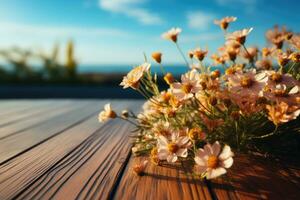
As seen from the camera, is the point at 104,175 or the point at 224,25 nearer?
the point at 104,175

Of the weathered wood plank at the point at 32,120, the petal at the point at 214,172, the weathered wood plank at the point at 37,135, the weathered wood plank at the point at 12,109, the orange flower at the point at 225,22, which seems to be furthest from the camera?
the weathered wood plank at the point at 12,109

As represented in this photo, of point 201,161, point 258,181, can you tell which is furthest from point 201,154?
point 258,181

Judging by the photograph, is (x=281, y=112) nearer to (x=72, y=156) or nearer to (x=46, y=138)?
(x=72, y=156)

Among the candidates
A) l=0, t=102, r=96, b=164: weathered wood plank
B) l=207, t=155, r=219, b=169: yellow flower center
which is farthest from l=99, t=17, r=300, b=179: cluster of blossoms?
l=0, t=102, r=96, b=164: weathered wood plank

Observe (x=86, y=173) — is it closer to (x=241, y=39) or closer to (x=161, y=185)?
(x=161, y=185)

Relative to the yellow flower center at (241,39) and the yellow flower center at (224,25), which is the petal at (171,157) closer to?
the yellow flower center at (241,39)

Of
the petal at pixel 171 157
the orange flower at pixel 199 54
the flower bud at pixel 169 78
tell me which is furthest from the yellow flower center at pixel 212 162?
the orange flower at pixel 199 54
